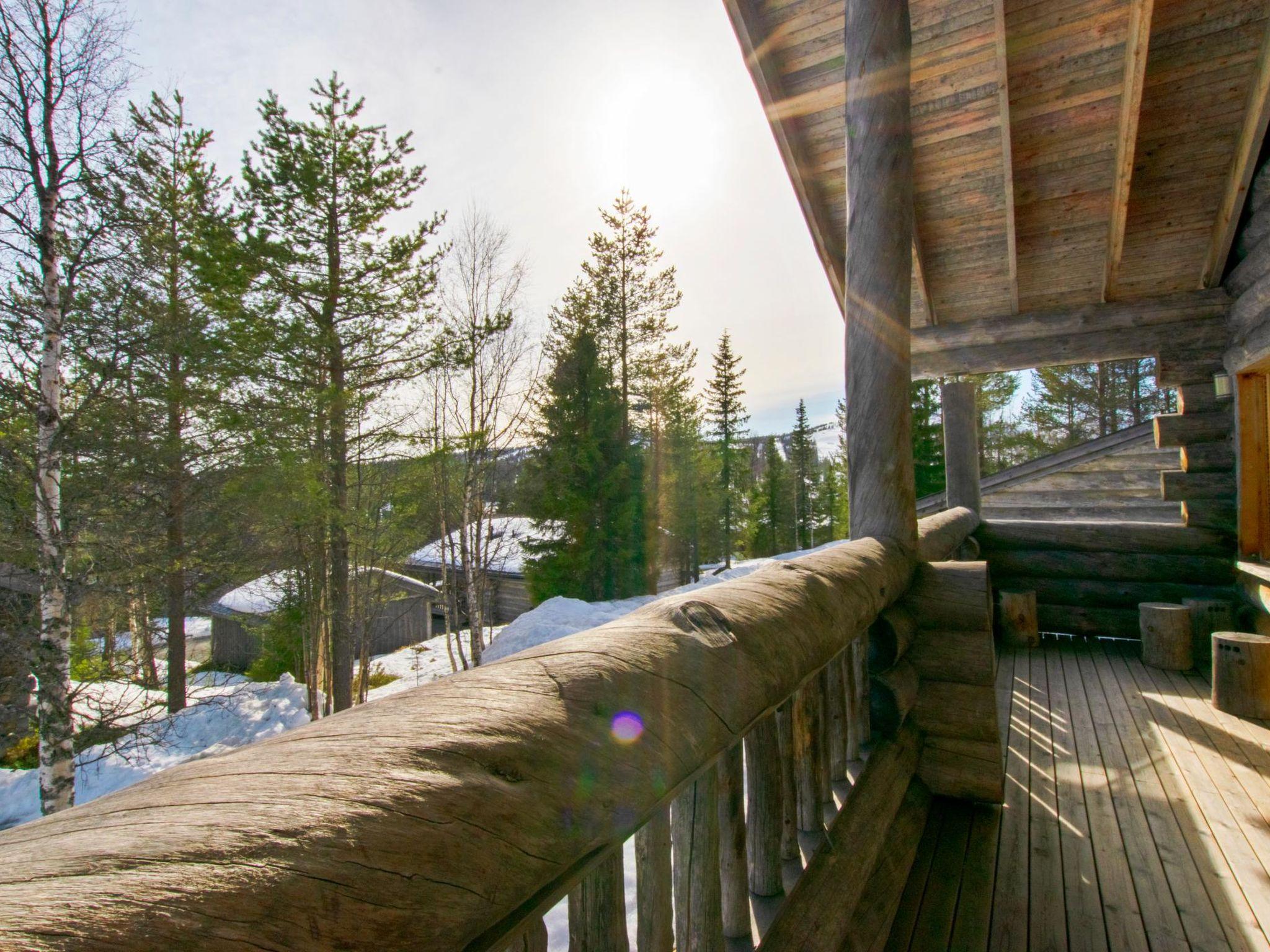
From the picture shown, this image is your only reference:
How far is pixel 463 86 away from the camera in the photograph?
7.37m

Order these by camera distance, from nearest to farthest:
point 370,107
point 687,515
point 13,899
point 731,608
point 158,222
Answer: point 13,899 → point 731,608 → point 158,222 → point 370,107 → point 687,515

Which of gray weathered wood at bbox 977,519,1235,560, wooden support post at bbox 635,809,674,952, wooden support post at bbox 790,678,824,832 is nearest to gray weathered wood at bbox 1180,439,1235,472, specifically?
gray weathered wood at bbox 977,519,1235,560

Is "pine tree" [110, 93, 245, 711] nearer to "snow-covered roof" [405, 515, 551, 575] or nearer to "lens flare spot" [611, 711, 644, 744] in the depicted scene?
"snow-covered roof" [405, 515, 551, 575]

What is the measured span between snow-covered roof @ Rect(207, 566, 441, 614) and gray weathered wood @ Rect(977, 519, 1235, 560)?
11181 mm

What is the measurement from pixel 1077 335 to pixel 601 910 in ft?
22.1

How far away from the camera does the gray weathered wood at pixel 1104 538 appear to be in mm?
5430

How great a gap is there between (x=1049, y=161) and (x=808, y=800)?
5314mm

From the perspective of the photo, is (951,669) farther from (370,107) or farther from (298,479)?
(370,107)

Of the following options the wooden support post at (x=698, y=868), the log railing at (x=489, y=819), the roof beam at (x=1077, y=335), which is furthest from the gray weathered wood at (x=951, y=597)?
the roof beam at (x=1077, y=335)

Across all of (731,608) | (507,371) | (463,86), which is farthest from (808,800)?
(507,371)

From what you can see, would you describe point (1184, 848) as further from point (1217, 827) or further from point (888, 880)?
point (888, 880)

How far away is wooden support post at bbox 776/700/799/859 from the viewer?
163 cm

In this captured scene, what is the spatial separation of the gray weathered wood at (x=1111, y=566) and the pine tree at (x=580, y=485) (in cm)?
1098

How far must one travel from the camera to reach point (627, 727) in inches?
31.6
